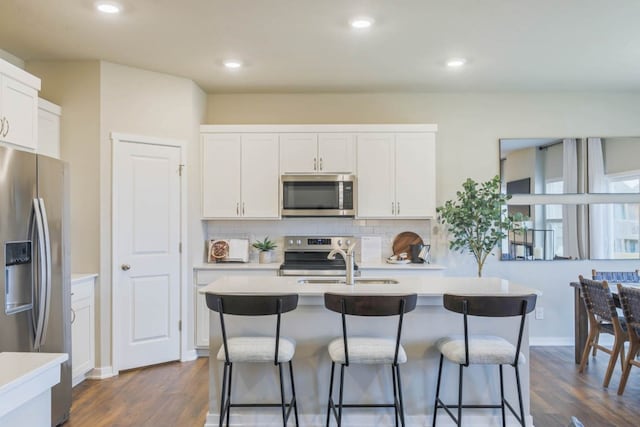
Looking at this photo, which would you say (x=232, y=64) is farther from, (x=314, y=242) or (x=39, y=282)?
(x=39, y=282)

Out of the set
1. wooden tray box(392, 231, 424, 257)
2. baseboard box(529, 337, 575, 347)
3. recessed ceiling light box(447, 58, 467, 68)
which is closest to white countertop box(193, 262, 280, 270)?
wooden tray box(392, 231, 424, 257)

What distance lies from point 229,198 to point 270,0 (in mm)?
2225

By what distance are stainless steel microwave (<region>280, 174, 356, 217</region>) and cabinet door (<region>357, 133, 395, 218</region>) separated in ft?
0.45

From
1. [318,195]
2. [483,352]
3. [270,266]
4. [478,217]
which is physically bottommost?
[483,352]

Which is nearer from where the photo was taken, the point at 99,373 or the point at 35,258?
the point at 35,258

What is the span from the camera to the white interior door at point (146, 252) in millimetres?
3779

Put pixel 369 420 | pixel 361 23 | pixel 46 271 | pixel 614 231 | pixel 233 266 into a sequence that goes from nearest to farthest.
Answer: pixel 46 271
pixel 369 420
pixel 361 23
pixel 233 266
pixel 614 231

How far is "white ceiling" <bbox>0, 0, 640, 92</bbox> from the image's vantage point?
110 inches

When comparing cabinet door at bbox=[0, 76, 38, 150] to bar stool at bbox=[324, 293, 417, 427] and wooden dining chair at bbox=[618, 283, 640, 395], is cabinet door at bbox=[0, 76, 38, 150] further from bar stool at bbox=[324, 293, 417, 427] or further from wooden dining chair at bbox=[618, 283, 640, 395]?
wooden dining chair at bbox=[618, 283, 640, 395]

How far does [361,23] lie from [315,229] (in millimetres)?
2360

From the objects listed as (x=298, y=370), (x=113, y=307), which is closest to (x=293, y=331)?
(x=298, y=370)

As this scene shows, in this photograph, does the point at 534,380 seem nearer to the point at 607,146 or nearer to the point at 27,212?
the point at 607,146

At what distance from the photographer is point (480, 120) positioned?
476cm

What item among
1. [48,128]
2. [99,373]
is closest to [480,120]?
[48,128]
